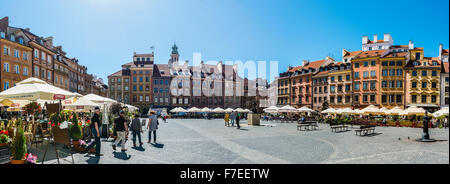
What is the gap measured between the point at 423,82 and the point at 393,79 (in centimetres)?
428

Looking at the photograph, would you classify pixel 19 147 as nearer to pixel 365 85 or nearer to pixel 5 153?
pixel 5 153

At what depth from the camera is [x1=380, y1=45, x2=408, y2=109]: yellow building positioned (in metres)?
41.1

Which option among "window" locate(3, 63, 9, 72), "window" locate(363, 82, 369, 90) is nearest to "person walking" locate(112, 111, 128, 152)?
"window" locate(3, 63, 9, 72)

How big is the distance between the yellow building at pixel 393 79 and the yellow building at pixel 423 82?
3.02 feet

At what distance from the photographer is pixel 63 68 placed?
50.7m

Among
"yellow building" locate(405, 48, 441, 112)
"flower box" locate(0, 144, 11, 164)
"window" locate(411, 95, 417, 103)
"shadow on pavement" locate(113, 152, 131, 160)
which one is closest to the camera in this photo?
"flower box" locate(0, 144, 11, 164)

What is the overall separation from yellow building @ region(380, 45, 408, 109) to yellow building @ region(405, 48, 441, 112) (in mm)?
919

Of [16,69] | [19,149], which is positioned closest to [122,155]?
[19,149]

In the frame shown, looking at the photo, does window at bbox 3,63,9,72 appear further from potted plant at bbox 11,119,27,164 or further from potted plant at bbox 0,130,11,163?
potted plant at bbox 11,119,27,164
